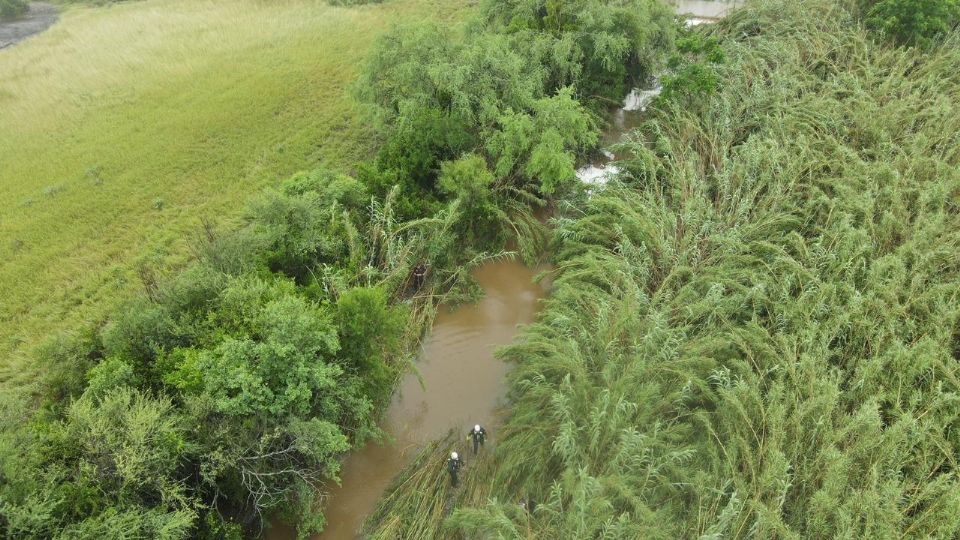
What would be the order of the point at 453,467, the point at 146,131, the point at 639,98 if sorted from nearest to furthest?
the point at 453,467
the point at 146,131
the point at 639,98

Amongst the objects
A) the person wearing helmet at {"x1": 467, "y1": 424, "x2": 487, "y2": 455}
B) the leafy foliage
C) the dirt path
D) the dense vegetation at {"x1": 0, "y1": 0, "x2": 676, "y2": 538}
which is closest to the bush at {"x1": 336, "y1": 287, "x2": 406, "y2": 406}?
the dense vegetation at {"x1": 0, "y1": 0, "x2": 676, "y2": 538}

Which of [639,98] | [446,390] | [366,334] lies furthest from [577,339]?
[639,98]

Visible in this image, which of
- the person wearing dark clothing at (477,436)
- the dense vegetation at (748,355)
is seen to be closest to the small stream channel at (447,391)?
the person wearing dark clothing at (477,436)

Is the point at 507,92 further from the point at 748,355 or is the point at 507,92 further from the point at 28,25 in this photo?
the point at 28,25

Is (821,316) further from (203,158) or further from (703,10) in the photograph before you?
(703,10)

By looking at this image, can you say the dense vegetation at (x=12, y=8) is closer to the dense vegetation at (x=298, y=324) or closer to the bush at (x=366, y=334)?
the dense vegetation at (x=298, y=324)

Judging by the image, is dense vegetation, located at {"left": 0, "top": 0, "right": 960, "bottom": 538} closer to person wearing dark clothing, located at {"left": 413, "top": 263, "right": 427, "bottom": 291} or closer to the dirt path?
person wearing dark clothing, located at {"left": 413, "top": 263, "right": 427, "bottom": 291}
